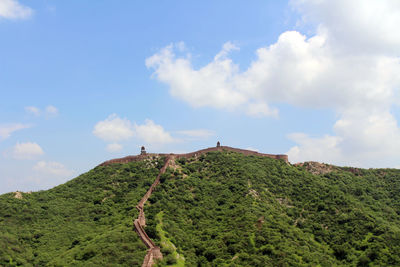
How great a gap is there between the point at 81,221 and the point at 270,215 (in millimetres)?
29476

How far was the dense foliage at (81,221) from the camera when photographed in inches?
1684

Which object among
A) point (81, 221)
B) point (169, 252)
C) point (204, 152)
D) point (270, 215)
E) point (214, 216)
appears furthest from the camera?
point (204, 152)

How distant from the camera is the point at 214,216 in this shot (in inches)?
2189

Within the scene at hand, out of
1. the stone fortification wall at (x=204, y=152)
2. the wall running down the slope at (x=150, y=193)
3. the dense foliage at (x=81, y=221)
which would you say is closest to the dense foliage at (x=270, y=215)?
the wall running down the slope at (x=150, y=193)

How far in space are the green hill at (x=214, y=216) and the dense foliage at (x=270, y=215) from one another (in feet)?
0.52

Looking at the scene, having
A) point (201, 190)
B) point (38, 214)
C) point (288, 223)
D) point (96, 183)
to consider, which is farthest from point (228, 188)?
point (38, 214)

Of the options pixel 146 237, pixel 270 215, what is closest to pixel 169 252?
pixel 146 237

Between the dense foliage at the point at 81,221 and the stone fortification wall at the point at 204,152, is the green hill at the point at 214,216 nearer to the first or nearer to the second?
the dense foliage at the point at 81,221

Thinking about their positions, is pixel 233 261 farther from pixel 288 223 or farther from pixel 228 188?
pixel 228 188

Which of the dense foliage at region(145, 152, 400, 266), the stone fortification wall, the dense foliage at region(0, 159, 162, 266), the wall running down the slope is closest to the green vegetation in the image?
the dense foliage at region(145, 152, 400, 266)

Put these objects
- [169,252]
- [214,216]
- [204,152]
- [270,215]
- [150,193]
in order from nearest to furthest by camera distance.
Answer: [169,252] < [270,215] < [214,216] < [150,193] < [204,152]

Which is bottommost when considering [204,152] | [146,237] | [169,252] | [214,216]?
[169,252]

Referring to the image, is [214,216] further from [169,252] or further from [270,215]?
[169,252]

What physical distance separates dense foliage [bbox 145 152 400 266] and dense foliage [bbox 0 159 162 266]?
422 cm
